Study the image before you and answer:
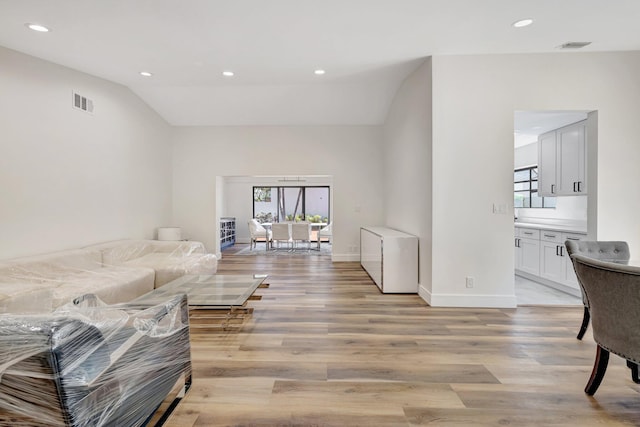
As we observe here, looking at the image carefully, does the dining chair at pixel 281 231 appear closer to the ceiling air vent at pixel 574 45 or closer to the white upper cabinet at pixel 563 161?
the white upper cabinet at pixel 563 161

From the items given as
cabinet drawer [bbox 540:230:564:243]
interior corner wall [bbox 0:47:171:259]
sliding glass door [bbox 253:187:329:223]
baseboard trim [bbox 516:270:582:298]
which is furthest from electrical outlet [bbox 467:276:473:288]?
sliding glass door [bbox 253:187:329:223]

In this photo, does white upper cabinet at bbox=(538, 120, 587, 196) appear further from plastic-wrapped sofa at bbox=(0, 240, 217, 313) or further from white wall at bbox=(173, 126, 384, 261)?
plastic-wrapped sofa at bbox=(0, 240, 217, 313)

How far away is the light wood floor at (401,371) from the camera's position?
1653 mm

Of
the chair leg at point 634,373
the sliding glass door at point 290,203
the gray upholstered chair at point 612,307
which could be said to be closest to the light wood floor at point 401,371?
the chair leg at point 634,373

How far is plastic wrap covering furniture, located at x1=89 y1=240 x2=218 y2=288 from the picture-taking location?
387 centimetres

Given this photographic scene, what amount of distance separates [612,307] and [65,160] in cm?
534

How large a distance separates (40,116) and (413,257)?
479 cm

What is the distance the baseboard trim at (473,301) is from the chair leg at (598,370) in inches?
60.2

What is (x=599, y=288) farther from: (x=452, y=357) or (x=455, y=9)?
(x=455, y=9)

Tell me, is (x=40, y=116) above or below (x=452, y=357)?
above

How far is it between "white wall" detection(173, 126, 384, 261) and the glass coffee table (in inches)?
117

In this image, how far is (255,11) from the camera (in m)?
2.53

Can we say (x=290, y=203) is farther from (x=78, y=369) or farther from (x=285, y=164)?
(x=78, y=369)

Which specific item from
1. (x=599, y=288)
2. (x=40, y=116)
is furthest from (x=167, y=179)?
(x=599, y=288)
